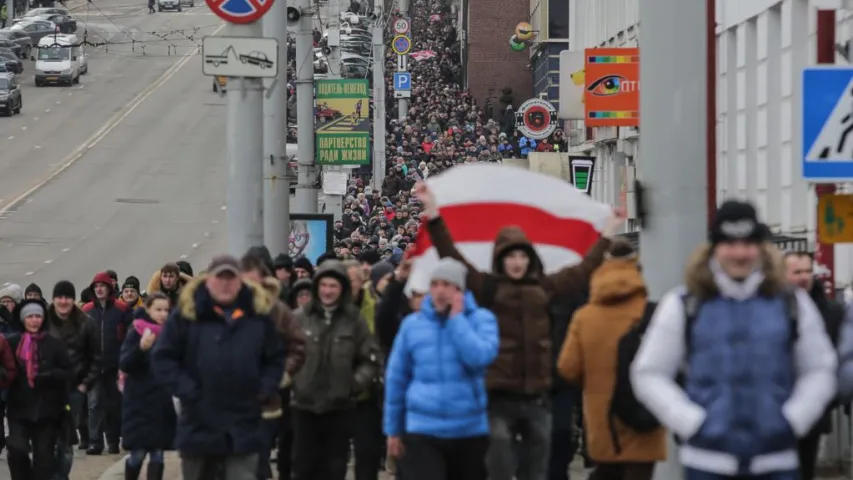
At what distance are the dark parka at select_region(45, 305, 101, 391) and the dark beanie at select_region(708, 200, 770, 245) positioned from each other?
8981 mm

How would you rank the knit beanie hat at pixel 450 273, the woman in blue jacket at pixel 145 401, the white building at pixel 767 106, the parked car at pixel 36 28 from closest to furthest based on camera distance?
the knit beanie hat at pixel 450 273
the woman in blue jacket at pixel 145 401
the white building at pixel 767 106
the parked car at pixel 36 28

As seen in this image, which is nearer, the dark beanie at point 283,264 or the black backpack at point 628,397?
the black backpack at point 628,397

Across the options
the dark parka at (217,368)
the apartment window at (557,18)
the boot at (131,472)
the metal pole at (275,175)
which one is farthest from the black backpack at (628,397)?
the apartment window at (557,18)

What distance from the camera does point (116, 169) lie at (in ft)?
204

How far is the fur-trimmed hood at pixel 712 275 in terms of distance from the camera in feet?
22.6

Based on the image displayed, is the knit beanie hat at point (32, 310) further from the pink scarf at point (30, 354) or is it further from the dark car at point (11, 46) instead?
the dark car at point (11, 46)

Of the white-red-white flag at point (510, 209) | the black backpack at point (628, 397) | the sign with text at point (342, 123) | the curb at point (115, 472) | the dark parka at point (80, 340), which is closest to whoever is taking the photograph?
the black backpack at point (628, 397)

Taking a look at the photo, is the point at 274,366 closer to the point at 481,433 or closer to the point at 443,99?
the point at 481,433

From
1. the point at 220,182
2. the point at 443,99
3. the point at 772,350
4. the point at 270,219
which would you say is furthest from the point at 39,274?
the point at 772,350

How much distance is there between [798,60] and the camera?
70.1 feet

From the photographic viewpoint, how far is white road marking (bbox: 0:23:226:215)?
57744 millimetres

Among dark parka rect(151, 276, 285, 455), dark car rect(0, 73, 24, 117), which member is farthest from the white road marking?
dark parka rect(151, 276, 285, 455)

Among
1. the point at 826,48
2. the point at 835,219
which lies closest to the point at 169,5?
the point at 826,48

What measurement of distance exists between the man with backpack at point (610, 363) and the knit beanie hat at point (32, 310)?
244 inches
